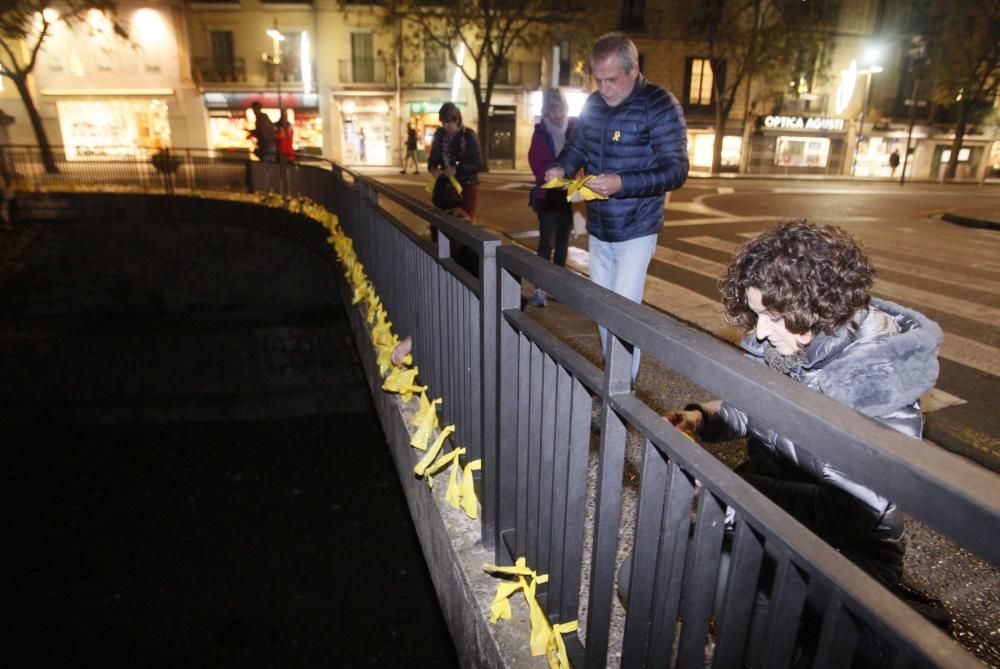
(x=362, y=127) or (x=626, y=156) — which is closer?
(x=626, y=156)

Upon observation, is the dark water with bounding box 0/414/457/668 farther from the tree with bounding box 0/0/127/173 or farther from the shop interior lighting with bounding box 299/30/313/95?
the shop interior lighting with bounding box 299/30/313/95

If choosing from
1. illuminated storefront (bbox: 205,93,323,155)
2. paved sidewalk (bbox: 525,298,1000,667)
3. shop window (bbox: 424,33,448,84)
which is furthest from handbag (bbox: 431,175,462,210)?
shop window (bbox: 424,33,448,84)

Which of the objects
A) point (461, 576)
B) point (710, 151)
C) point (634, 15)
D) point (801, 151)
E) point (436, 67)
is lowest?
point (461, 576)

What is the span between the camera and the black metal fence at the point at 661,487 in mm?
743

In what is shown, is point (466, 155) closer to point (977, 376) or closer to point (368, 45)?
point (977, 376)

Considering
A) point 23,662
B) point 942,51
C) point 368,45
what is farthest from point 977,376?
point 942,51

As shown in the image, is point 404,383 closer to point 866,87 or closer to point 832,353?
point 832,353

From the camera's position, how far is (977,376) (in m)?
4.20

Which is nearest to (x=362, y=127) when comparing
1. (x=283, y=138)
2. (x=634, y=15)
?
(x=634, y=15)

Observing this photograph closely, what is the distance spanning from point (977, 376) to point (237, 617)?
8.00 m

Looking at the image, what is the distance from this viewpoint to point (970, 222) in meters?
12.6

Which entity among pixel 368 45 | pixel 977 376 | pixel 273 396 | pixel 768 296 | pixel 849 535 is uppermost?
pixel 368 45

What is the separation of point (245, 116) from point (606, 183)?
3515 cm

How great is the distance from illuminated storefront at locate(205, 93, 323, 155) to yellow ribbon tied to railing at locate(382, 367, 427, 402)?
32.1 metres
